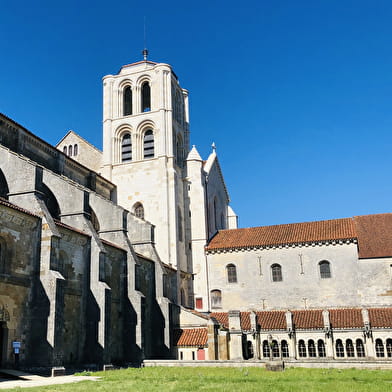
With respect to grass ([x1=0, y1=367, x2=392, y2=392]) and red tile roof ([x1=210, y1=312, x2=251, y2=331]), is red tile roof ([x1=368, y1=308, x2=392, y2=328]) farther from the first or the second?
grass ([x1=0, y1=367, x2=392, y2=392])

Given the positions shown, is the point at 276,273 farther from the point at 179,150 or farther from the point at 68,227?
the point at 68,227

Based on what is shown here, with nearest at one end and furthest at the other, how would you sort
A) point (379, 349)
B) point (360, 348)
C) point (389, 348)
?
point (389, 348) → point (379, 349) → point (360, 348)

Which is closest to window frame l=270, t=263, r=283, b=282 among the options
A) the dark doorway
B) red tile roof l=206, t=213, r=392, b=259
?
red tile roof l=206, t=213, r=392, b=259

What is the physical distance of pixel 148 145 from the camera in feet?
146

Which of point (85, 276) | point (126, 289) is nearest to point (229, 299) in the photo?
point (126, 289)

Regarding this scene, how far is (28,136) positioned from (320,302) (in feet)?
85.7

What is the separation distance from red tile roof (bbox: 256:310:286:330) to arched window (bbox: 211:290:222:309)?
5657 mm

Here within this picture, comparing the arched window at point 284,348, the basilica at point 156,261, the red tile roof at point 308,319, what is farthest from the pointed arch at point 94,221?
the red tile roof at point 308,319

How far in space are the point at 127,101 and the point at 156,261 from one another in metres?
20.4

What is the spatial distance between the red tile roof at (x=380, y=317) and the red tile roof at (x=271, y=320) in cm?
621

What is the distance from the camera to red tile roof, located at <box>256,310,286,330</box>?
110 feet

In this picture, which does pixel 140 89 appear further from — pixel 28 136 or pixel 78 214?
pixel 78 214

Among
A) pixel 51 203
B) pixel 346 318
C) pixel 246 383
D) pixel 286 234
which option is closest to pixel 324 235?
pixel 286 234

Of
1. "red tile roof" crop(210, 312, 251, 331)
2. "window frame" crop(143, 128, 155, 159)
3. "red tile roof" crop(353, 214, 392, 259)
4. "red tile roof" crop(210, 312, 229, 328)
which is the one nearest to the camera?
"red tile roof" crop(210, 312, 251, 331)
